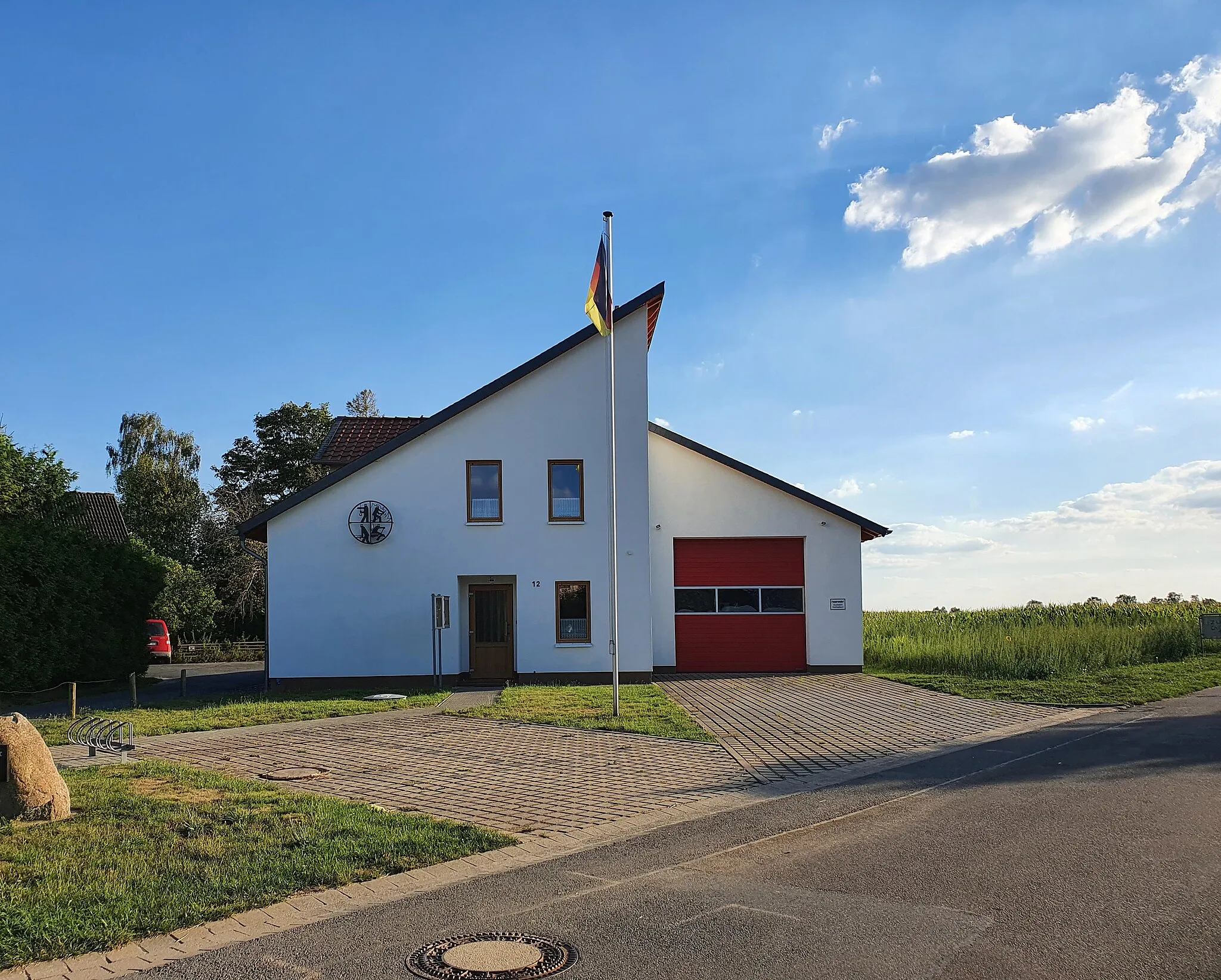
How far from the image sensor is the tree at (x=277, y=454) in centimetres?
5025

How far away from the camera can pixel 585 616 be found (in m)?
22.4

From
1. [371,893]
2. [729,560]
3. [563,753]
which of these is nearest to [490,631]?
[729,560]

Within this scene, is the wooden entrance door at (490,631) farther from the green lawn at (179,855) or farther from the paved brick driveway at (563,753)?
the green lawn at (179,855)

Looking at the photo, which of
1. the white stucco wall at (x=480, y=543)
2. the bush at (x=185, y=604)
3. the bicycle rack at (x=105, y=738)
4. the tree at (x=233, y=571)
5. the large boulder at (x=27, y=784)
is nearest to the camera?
the large boulder at (x=27, y=784)

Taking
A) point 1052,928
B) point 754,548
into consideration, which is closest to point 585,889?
point 1052,928

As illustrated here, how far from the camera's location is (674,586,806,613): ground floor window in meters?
25.1

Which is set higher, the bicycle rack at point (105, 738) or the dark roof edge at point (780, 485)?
the dark roof edge at point (780, 485)

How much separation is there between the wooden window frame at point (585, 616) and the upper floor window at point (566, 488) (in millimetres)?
1433

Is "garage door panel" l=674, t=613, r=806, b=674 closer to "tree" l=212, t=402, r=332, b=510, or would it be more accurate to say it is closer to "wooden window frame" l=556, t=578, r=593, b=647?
"wooden window frame" l=556, t=578, r=593, b=647

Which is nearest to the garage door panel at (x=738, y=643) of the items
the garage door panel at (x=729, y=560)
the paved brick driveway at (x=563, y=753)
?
the garage door panel at (x=729, y=560)

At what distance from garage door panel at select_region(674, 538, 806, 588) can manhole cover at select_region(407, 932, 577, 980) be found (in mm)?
19530

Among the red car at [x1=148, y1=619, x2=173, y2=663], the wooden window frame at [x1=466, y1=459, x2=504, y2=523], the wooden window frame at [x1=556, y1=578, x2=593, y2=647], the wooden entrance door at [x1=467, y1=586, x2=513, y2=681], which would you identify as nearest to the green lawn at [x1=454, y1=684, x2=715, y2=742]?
the wooden window frame at [x1=556, y1=578, x2=593, y2=647]

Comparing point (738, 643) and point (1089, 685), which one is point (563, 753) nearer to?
point (738, 643)

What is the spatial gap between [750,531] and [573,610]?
208 inches
